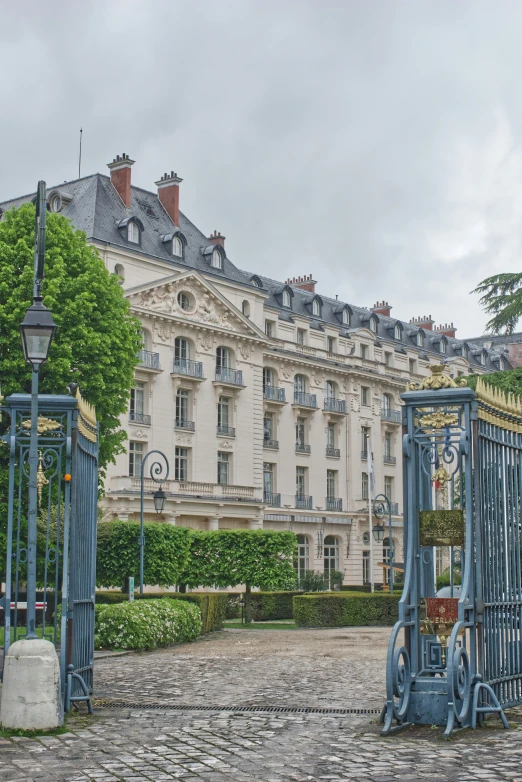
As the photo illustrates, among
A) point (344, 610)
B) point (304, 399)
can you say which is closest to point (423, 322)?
point (304, 399)

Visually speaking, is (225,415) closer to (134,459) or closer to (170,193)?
(134,459)

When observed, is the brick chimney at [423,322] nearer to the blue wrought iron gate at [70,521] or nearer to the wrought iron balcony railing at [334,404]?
the wrought iron balcony railing at [334,404]

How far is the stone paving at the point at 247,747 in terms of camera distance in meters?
8.11

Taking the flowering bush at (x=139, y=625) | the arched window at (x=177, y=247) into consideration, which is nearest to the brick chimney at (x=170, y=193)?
the arched window at (x=177, y=247)

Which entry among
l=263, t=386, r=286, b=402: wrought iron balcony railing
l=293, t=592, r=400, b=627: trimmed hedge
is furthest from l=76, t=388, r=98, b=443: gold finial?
l=263, t=386, r=286, b=402: wrought iron balcony railing

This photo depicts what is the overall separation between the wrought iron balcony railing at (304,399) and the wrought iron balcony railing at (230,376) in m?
6.82

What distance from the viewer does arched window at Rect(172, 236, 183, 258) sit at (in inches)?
2013

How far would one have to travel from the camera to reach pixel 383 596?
3244 centimetres

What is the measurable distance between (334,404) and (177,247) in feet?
53.3

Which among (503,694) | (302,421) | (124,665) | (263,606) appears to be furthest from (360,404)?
(503,694)

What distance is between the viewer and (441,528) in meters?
Result: 10.7

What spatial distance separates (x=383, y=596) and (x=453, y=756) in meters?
24.0

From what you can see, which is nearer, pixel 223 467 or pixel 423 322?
pixel 223 467

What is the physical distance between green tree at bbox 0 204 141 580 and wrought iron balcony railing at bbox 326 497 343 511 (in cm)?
3031
